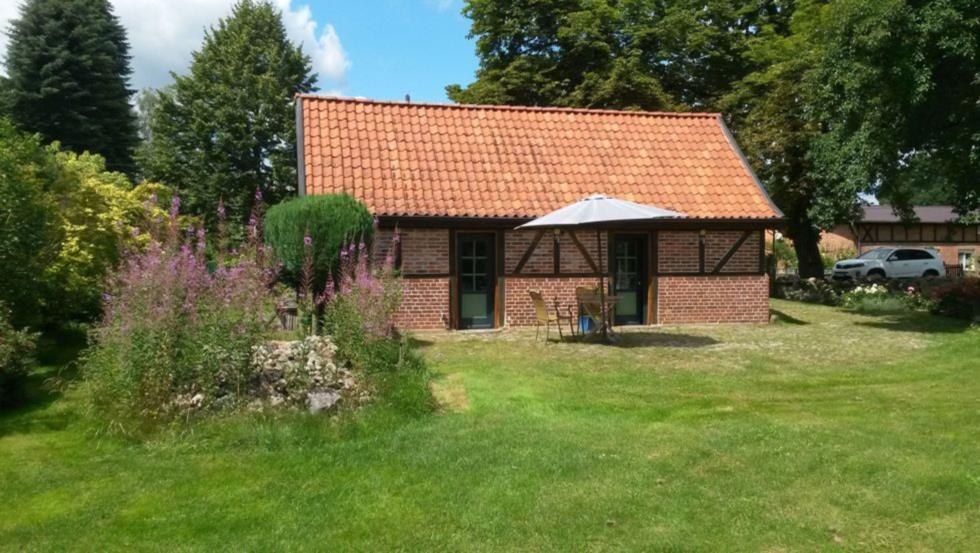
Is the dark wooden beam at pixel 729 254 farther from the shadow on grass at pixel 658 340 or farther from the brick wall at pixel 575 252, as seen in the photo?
the brick wall at pixel 575 252

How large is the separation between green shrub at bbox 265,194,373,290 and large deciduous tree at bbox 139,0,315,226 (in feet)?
72.4

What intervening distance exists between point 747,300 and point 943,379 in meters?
6.46

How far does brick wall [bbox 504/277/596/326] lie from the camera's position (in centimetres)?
1459

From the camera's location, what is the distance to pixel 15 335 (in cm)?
808

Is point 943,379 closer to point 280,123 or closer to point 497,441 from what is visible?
point 497,441

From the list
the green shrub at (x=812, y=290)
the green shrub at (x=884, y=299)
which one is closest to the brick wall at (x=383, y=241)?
the green shrub at (x=884, y=299)

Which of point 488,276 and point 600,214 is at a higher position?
point 600,214

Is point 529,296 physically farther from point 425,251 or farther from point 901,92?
point 901,92

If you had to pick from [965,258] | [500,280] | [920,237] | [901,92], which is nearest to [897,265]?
[920,237]

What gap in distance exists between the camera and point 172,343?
21.6 ft

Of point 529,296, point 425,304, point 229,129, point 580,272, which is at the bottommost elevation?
point 425,304

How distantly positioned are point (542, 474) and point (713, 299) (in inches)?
435

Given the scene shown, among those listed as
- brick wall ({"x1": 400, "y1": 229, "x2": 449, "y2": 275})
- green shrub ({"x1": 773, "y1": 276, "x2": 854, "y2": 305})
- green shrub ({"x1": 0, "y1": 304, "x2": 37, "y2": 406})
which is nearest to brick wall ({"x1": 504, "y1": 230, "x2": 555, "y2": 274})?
brick wall ({"x1": 400, "y1": 229, "x2": 449, "y2": 275})

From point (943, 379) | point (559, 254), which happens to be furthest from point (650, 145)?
point (943, 379)
